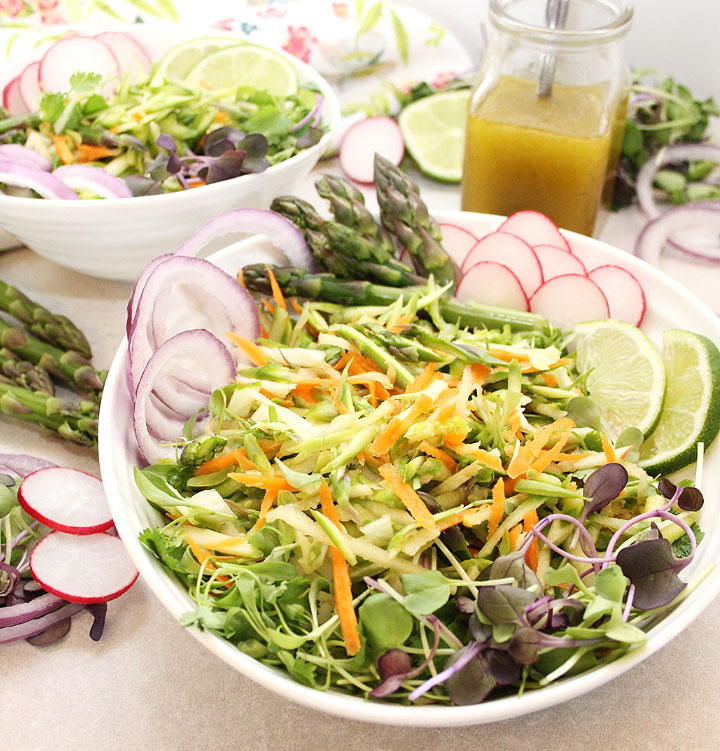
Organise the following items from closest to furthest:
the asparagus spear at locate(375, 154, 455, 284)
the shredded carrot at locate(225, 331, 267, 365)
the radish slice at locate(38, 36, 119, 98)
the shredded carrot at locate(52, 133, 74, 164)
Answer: the shredded carrot at locate(225, 331, 267, 365), the asparagus spear at locate(375, 154, 455, 284), the shredded carrot at locate(52, 133, 74, 164), the radish slice at locate(38, 36, 119, 98)

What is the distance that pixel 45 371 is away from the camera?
1.64 meters

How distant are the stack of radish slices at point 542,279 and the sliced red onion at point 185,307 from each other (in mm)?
481

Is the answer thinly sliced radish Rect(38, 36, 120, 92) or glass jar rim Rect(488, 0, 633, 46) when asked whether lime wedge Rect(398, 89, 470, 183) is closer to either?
glass jar rim Rect(488, 0, 633, 46)

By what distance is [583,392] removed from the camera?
4.55 feet

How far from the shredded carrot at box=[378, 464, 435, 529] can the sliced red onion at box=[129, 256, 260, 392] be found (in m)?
0.42

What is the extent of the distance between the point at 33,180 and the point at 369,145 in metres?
1.05

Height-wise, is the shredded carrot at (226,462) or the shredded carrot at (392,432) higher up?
the shredded carrot at (392,432)

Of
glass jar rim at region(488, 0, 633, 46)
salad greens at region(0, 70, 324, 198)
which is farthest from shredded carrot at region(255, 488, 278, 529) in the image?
glass jar rim at region(488, 0, 633, 46)

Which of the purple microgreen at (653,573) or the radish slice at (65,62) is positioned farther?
the radish slice at (65,62)

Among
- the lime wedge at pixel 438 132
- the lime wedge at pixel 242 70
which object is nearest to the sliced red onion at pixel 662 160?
the lime wedge at pixel 438 132

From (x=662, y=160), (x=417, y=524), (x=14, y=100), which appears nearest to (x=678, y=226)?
(x=662, y=160)

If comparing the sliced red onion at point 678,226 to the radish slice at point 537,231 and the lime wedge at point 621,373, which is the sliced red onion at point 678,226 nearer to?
the radish slice at point 537,231

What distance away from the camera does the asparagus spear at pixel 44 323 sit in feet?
5.55

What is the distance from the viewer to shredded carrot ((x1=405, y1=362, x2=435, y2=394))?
4.02ft
